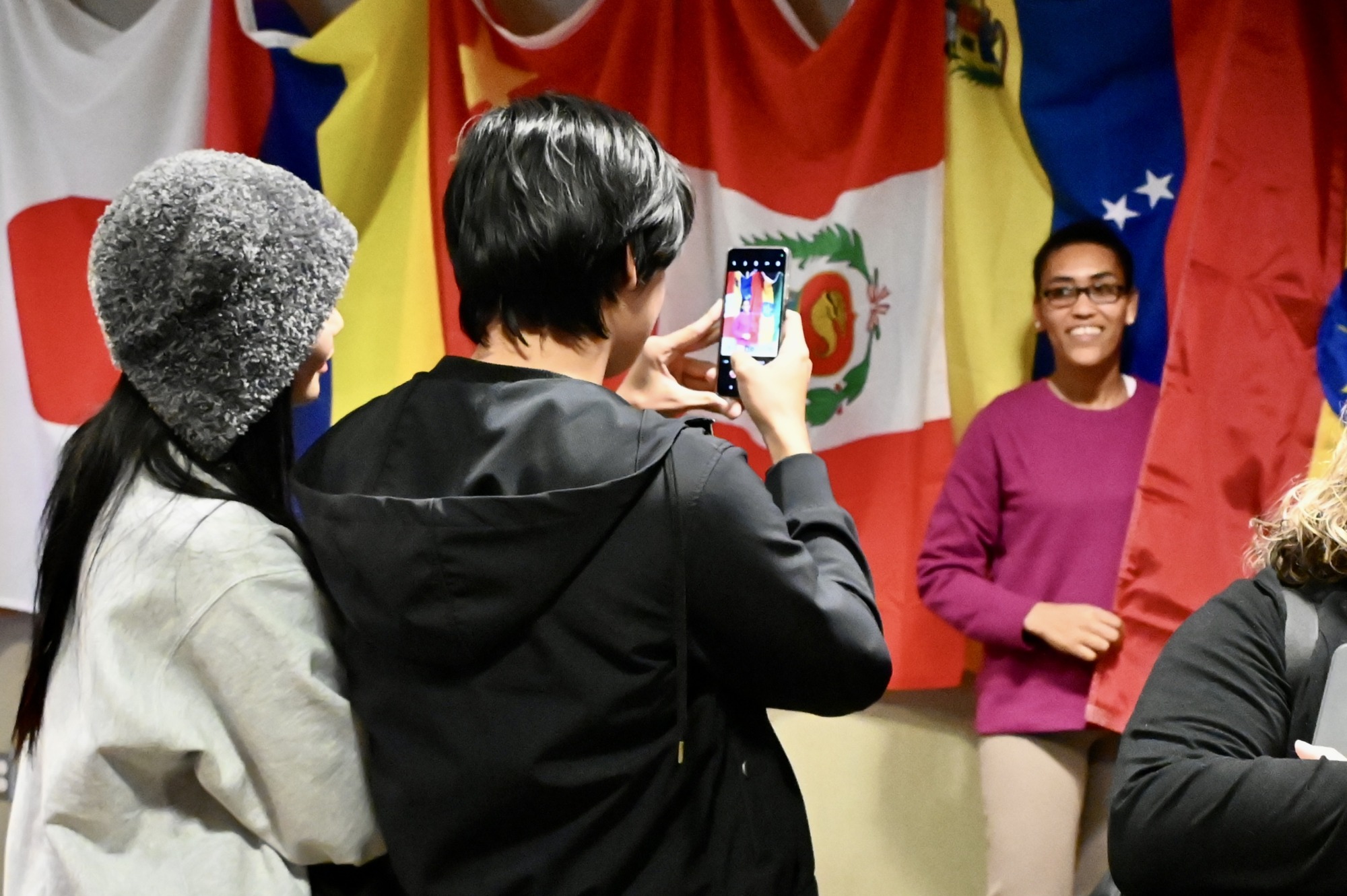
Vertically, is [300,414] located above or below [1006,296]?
below

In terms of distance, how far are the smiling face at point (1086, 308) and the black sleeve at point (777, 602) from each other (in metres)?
1.35

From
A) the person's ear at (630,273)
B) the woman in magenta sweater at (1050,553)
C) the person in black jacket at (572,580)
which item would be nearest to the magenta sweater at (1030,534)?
the woman in magenta sweater at (1050,553)

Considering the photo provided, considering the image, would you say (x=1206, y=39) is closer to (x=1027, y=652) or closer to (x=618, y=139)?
(x=1027, y=652)

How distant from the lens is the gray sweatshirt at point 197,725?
1.01m

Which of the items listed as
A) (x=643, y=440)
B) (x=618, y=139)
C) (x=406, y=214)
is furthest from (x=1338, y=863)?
(x=406, y=214)

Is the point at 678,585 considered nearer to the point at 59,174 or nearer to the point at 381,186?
the point at 381,186

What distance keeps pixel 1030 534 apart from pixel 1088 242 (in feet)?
1.73

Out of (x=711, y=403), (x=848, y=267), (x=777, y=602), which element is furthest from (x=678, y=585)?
(x=848, y=267)

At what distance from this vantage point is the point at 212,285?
1.04 meters

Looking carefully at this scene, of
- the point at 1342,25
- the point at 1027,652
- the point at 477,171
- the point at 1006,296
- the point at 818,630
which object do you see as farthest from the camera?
the point at 1006,296

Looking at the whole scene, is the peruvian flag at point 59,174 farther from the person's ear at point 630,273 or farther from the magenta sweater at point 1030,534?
the person's ear at point 630,273

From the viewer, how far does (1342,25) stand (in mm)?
1971

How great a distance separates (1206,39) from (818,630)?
5.32ft

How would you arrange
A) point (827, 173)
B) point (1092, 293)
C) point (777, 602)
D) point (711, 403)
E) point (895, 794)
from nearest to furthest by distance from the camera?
point (777, 602), point (711, 403), point (1092, 293), point (827, 173), point (895, 794)
